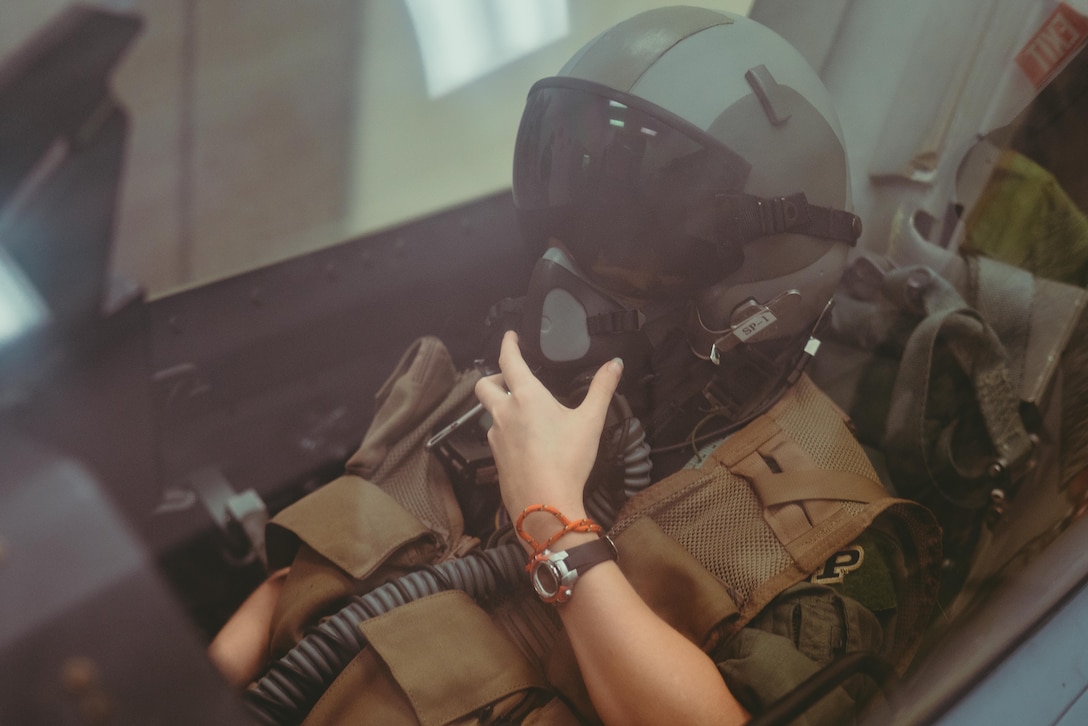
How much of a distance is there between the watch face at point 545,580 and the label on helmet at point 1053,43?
1190 millimetres

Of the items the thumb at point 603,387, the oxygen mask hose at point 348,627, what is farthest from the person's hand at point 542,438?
the oxygen mask hose at point 348,627

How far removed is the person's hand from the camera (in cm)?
97

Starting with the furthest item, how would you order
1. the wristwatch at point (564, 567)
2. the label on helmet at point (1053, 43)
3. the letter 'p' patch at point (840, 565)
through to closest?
the label on helmet at point (1053, 43) < the letter 'p' patch at point (840, 565) < the wristwatch at point (564, 567)

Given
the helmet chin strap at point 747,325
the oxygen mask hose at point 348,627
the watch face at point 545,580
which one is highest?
the helmet chin strap at point 747,325

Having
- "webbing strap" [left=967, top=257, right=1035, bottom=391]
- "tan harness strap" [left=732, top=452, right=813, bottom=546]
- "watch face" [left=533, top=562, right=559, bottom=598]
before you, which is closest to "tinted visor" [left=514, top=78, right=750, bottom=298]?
"tan harness strap" [left=732, top=452, right=813, bottom=546]

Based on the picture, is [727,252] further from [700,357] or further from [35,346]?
[35,346]

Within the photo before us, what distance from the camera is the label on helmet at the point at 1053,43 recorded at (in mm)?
1251

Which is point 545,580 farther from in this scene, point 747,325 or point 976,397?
point 976,397

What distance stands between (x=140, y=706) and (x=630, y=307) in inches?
30.5

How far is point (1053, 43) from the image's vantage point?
128cm

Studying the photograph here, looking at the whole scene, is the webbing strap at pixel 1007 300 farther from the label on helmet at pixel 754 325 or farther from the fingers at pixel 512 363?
the fingers at pixel 512 363

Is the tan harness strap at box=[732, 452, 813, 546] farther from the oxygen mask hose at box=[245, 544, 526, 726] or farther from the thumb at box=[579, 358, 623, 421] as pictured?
the oxygen mask hose at box=[245, 544, 526, 726]

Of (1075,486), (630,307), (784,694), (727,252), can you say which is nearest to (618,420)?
(630,307)

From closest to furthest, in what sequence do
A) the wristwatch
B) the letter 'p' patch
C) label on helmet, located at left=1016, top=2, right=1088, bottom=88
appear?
the wristwatch
the letter 'p' patch
label on helmet, located at left=1016, top=2, right=1088, bottom=88
